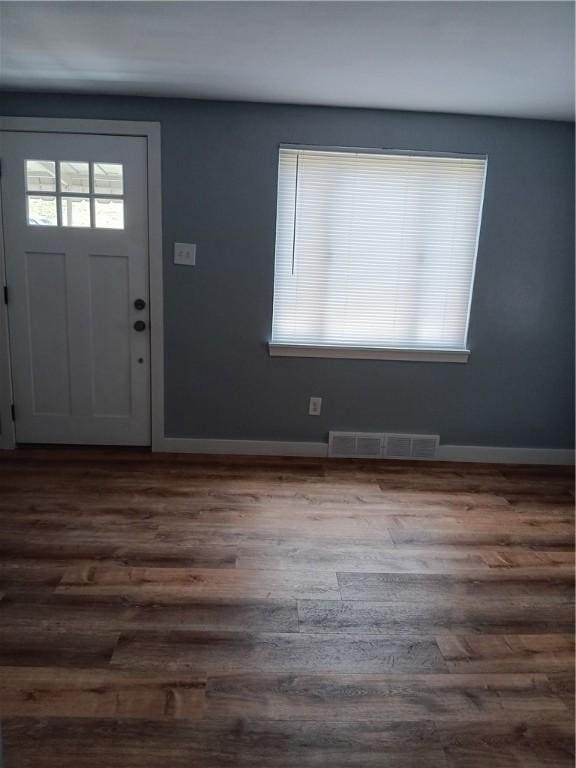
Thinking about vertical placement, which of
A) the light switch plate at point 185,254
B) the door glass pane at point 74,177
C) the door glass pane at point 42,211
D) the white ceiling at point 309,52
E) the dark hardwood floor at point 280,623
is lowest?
the dark hardwood floor at point 280,623

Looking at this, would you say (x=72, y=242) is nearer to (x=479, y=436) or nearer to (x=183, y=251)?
(x=183, y=251)

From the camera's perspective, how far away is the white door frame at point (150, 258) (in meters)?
2.87

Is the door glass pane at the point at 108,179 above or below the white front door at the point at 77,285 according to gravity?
above

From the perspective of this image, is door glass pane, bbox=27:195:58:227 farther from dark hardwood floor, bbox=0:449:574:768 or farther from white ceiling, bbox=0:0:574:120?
dark hardwood floor, bbox=0:449:574:768

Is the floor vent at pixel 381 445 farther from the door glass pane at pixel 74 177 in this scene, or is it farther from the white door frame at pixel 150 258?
the door glass pane at pixel 74 177

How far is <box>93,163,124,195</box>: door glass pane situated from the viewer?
2.95 meters

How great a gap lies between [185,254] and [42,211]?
3.05 ft

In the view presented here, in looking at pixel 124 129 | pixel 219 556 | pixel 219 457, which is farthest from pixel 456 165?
pixel 219 556

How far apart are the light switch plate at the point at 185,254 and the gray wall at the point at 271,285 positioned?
0.14ft

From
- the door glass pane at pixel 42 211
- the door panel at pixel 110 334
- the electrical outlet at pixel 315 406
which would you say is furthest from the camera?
the electrical outlet at pixel 315 406

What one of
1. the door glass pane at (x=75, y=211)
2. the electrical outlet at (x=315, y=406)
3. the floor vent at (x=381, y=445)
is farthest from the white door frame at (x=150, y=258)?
the floor vent at (x=381, y=445)

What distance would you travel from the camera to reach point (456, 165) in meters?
3.02

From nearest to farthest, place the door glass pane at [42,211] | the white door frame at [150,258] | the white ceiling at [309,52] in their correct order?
the white ceiling at [309,52], the white door frame at [150,258], the door glass pane at [42,211]

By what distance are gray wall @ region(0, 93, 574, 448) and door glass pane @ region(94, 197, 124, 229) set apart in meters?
0.31
